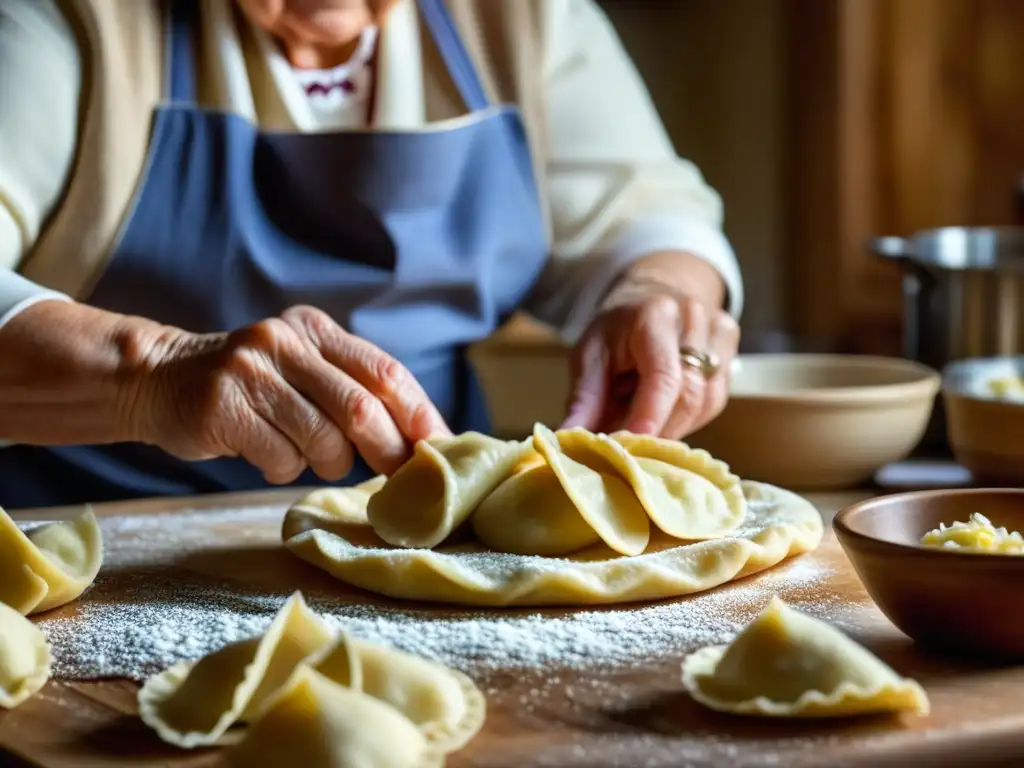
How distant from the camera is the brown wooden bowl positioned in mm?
1044

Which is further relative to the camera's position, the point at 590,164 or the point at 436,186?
the point at 590,164

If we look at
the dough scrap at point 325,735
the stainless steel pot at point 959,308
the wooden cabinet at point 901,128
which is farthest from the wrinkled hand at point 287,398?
the wooden cabinet at point 901,128

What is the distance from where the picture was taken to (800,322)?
427cm

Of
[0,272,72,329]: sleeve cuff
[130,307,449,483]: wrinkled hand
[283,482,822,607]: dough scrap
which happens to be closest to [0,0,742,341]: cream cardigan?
[0,272,72,329]: sleeve cuff

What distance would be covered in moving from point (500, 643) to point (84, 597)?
1.56ft

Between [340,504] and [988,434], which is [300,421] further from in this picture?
[988,434]

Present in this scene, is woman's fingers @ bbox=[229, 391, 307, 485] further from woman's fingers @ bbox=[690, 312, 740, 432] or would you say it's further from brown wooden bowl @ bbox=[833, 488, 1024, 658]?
brown wooden bowl @ bbox=[833, 488, 1024, 658]

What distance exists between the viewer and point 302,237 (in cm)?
203

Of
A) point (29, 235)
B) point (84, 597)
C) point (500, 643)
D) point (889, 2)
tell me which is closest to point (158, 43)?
point (29, 235)

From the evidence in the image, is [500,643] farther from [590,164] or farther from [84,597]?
A: [590,164]

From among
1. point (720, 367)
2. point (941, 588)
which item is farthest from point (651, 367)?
point (941, 588)

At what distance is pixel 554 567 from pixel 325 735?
48cm

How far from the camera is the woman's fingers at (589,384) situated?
1774 mm

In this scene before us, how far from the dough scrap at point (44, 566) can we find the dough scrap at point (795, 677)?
636mm
